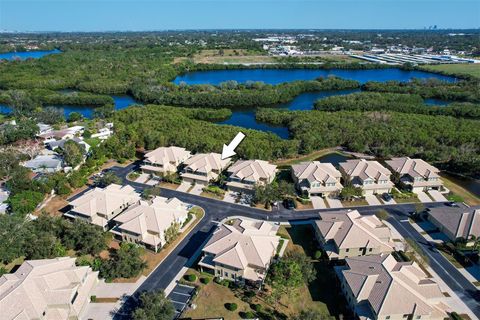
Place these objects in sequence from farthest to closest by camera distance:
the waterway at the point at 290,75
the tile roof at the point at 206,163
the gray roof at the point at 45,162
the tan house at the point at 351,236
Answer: the waterway at the point at 290,75
the gray roof at the point at 45,162
the tile roof at the point at 206,163
the tan house at the point at 351,236

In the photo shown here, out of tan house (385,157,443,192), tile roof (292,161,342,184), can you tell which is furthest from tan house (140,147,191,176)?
tan house (385,157,443,192)

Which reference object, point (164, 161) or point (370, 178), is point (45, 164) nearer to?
point (164, 161)

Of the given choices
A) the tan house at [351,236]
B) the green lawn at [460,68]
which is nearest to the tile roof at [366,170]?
the tan house at [351,236]

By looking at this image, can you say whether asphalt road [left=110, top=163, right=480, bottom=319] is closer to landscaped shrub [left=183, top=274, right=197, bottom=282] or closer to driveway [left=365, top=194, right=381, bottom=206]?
driveway [left=365, top=194, right=381, bottom=206]

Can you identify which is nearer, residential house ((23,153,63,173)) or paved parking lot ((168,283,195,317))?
paved parking lot ((168,283,195,317))

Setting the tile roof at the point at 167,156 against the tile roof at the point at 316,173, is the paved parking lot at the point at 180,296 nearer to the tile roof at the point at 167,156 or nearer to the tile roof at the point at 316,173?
the tile roof at the point at 316,173

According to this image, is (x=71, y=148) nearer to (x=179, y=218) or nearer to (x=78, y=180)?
(x=78, y=180)
